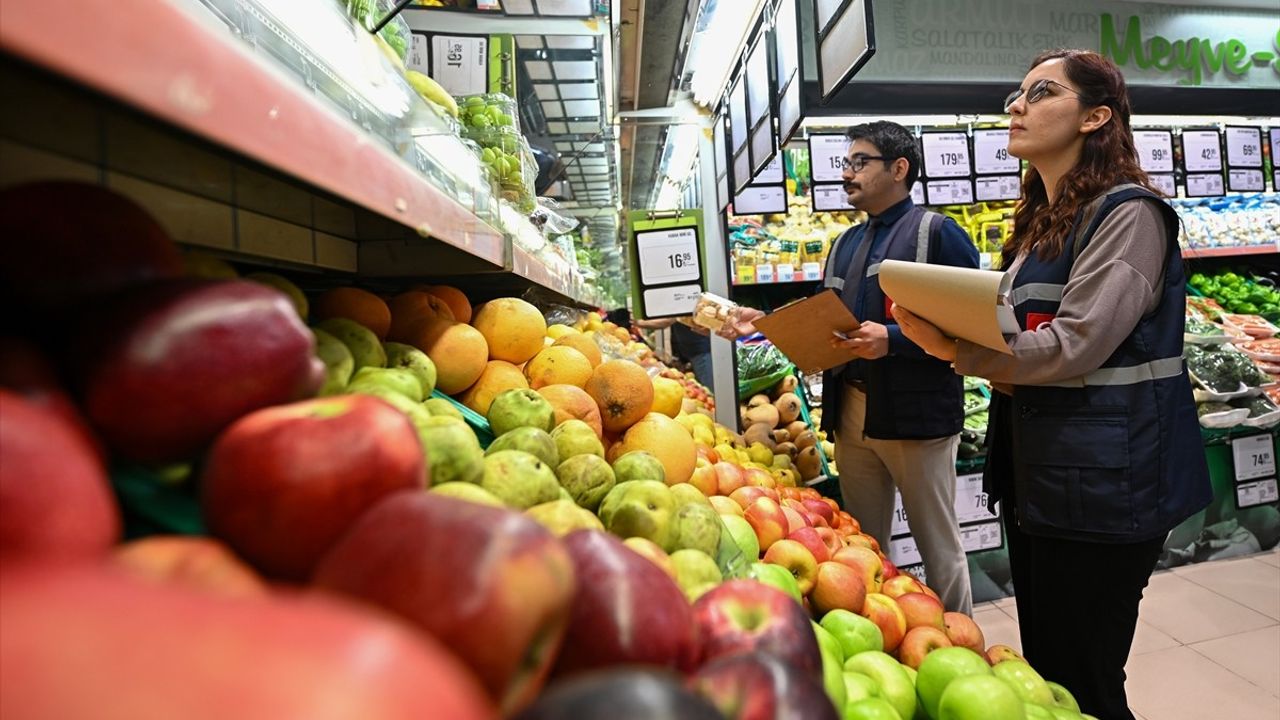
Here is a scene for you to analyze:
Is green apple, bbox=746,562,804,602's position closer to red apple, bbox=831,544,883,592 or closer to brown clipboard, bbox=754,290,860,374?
red apple, bbox=831,544,883,592

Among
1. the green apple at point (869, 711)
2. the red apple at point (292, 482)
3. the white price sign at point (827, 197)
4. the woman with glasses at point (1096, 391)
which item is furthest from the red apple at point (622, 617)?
the white price sign at point (827, 197)

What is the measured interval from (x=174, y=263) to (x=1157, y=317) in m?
2.17

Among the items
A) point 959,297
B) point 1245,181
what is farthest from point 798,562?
point 1245,181

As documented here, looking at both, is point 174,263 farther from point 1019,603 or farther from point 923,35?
point 923,35

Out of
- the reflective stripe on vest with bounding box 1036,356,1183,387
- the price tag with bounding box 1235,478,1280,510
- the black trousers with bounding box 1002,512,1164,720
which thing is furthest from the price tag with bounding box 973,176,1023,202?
the black trousers with bounding box 1002,512,1164,720

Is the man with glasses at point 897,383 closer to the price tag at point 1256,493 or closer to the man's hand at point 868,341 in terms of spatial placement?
the man's hand at point 868,341

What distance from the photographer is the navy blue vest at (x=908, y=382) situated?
103 inches

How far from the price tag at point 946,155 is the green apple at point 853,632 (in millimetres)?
4272

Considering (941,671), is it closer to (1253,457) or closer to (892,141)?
(892,141)

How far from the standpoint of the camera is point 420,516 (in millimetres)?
458

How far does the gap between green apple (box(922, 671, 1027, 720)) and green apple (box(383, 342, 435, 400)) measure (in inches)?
42.9

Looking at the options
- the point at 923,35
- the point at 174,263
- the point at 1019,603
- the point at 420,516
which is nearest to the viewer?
the point at 420,516

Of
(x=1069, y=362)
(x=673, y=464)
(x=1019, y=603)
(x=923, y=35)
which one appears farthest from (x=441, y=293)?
(x=923, y=35)

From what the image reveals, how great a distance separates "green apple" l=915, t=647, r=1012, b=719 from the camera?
48.8 inches
